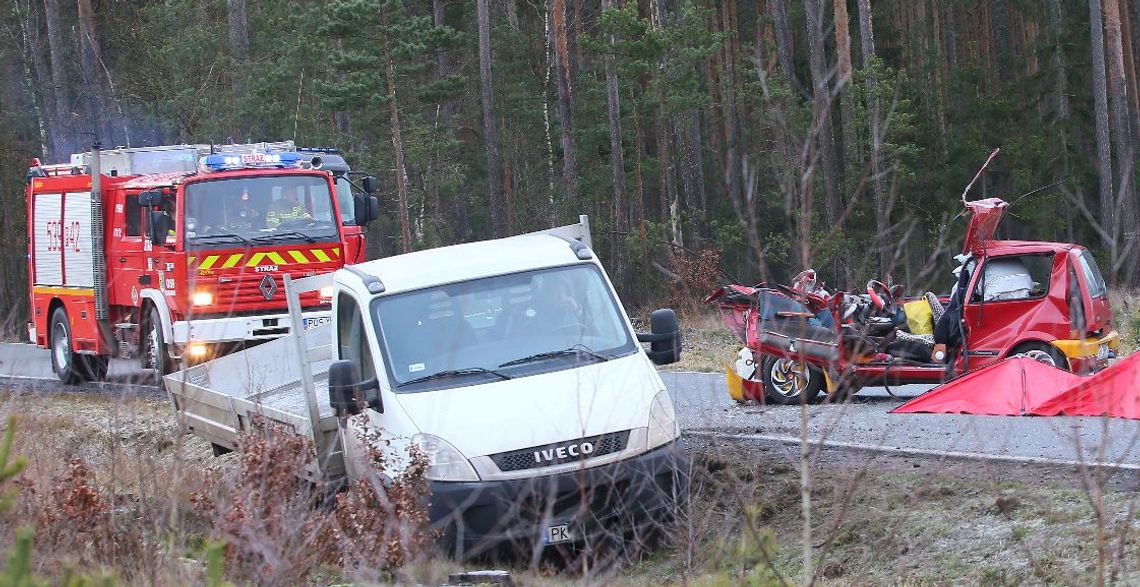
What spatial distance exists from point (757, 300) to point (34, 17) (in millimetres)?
46737

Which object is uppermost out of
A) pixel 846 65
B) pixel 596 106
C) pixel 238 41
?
pixel 238 41

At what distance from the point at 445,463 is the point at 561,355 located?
1.26 m

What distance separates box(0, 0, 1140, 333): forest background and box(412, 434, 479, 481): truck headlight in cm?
2431

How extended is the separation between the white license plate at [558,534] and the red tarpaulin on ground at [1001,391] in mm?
5565

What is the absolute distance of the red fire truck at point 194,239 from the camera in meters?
16.7

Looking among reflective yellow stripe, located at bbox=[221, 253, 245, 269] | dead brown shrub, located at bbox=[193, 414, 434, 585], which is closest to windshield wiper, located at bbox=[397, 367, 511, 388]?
dead brown shrub, located at bbox=[193, 414, 434, 585]

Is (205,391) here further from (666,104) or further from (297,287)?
(666,104)

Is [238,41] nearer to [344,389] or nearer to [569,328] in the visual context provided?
[569,328]

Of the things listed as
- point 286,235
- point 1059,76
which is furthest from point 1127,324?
point 1059,76

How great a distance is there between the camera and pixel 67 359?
800 inches

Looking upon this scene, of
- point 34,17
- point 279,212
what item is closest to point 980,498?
point 279,212

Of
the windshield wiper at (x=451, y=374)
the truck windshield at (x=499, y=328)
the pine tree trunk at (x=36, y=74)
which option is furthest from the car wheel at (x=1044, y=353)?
the pine tree trunk at (x=36, y=74)

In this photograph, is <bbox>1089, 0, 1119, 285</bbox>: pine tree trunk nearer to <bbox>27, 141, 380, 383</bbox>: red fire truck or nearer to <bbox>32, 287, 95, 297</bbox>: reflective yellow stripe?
<bbox>27, 141, 380, 383</bbox>: red fire truck

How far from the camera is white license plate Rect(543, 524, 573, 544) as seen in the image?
279 inches
